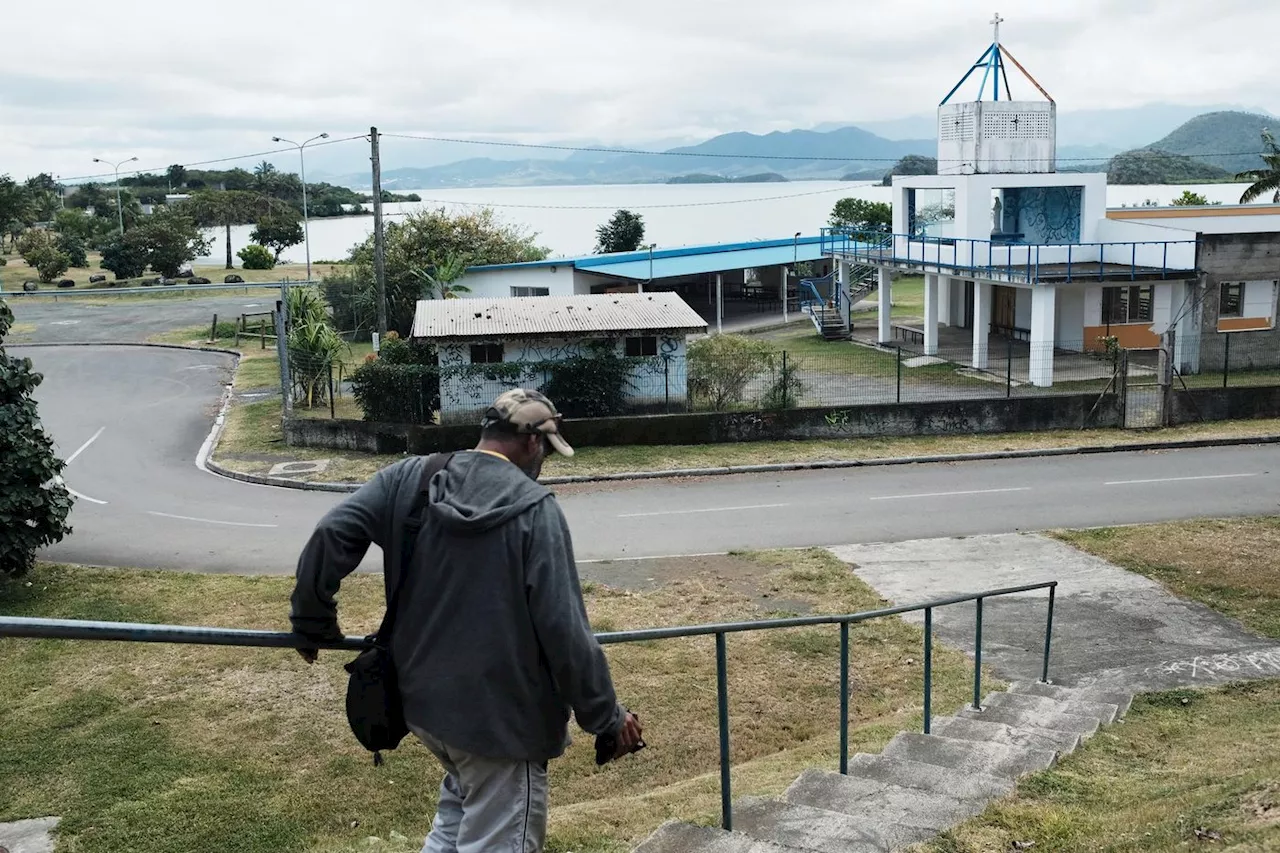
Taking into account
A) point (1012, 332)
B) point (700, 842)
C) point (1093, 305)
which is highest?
point (1093, 305)

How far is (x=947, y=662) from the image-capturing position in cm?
1209

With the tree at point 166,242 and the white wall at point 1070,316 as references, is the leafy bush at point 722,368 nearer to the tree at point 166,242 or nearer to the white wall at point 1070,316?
the white wall at point 1070,316

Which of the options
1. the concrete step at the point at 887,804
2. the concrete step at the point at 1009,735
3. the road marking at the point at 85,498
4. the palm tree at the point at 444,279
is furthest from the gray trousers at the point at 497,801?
the palm tree at the point at 444,279

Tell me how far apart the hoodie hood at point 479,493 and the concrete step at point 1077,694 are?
23.1 ft

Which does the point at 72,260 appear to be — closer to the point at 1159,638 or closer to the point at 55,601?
the point at 55,601

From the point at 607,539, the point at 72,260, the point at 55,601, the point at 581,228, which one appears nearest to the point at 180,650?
the point at 55,601

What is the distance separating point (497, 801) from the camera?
4004mm

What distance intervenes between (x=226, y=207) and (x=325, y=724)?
294ft

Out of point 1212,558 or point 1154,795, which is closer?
point 1154,795

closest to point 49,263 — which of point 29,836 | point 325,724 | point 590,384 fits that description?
point 590,384

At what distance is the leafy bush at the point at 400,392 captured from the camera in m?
25.2

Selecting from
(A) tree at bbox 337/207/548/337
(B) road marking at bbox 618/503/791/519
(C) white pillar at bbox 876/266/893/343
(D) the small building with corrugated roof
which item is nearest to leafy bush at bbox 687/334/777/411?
(D) the small building with corrugated roof

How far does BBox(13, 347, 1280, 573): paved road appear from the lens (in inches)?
706

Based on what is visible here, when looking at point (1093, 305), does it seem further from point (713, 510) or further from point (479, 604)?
point (479, 604)
